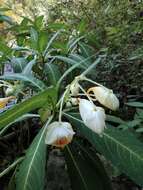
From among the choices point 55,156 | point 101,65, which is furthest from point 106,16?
point 55,156

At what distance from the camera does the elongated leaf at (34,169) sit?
4.20 ft

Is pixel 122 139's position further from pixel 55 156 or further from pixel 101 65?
pixel 101 65

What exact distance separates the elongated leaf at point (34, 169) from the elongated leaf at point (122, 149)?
15 centimetres

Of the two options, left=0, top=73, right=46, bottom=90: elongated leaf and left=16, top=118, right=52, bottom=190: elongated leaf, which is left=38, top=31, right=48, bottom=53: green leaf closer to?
left=0, top=73, right=46, bottom=90: elongated leaf

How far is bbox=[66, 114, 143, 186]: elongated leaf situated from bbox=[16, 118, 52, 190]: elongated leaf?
0.51 feet

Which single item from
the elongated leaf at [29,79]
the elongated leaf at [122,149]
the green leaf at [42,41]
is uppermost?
the green leaf at [42,41]

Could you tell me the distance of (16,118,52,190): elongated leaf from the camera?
50.4 inches

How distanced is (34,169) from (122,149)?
0.27 m

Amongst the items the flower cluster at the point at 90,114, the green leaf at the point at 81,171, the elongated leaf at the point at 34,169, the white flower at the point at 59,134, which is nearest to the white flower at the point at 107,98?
the flower cluster at the point at 90,114

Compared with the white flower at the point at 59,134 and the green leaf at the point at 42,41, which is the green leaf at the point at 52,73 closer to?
the green leaf at the point at 42,41

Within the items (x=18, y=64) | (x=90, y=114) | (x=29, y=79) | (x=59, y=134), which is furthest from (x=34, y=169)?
(x=18, y=64)

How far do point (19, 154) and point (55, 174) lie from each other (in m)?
0.19

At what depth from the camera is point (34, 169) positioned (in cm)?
131

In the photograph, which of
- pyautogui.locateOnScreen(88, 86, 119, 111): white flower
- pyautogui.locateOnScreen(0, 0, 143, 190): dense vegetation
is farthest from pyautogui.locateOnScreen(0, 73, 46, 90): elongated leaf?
pyautogui.locateOnScreen(88, 86, 119, 111): white flower
